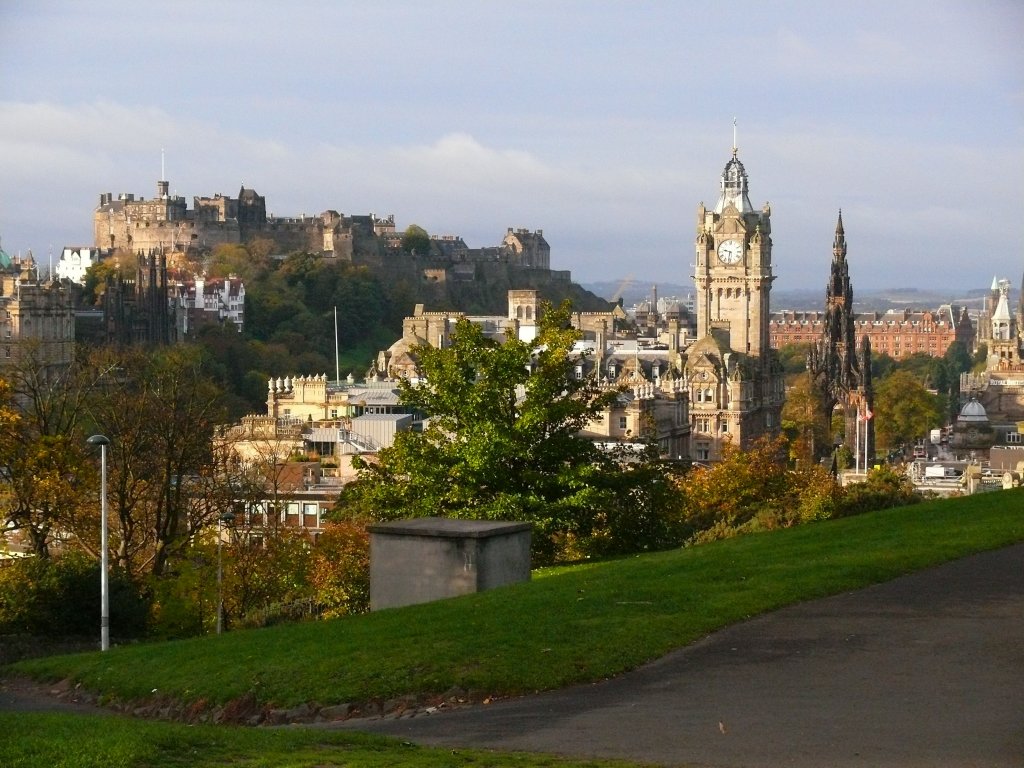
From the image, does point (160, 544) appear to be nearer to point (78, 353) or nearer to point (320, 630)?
point (320, 630)

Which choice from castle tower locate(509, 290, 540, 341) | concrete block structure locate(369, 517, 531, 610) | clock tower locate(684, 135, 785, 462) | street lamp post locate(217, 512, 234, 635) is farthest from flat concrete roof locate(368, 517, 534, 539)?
castle tower locate(509, 290, 540, 341)

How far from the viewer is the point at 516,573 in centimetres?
2423

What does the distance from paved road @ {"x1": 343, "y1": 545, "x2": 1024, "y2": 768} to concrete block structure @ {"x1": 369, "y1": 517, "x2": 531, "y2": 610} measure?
15.9ft

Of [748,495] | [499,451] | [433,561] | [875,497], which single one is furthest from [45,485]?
[748,495]

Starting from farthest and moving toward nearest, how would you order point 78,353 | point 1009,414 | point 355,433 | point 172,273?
point 172,273 < point 1009,414 < point 355,433 < point 78,353

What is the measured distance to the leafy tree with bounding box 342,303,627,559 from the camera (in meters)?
30.7

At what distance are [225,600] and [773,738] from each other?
2223cm

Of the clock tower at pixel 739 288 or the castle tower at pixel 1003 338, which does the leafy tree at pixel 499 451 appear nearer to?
the clock tower at pixel 739 288

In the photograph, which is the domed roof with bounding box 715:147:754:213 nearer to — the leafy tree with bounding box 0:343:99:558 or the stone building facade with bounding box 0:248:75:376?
the stone building facade with bounding box 0:248:75:376

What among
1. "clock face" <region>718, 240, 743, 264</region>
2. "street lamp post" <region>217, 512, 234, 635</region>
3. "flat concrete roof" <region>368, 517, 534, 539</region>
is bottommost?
"street lamp post" <region>217, 512, 234, 635</region>

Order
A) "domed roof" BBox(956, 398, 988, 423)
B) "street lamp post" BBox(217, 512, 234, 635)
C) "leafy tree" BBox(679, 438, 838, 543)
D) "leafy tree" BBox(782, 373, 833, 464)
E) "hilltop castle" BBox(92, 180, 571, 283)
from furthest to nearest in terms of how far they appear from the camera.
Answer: "hilltop castle" BBox(92, 180, 571, 283) < "domed roof" BBox(956, 398, 988, 423) < "leafy tree" BBox(782, 373, 833, 464) < "leafy tree" BBox(679, 438, 838, 543) < "street lamp post" BBox(217, 512, 234, 635)

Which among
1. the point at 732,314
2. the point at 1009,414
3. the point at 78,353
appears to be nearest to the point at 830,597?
the point at 78,353

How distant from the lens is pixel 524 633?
60.6 ft

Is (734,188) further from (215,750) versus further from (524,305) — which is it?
(215,750)
